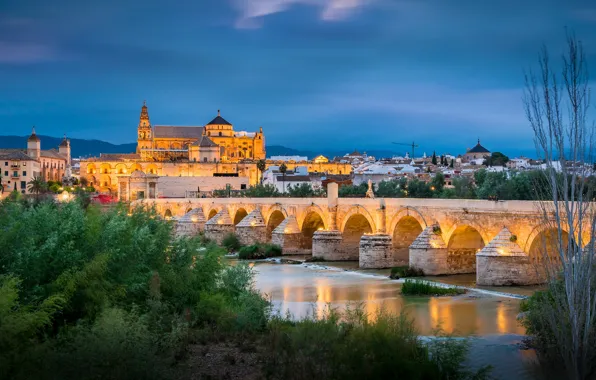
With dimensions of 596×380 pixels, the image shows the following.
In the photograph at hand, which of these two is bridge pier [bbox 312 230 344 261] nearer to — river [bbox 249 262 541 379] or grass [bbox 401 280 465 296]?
river [bbox 249 262 541 379]

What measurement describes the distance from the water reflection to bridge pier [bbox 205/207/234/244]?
13807 millimetres

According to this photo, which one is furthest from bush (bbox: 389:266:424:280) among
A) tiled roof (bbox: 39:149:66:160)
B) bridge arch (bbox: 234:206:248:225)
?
tiled roof (bbox: 39:149:66:160)

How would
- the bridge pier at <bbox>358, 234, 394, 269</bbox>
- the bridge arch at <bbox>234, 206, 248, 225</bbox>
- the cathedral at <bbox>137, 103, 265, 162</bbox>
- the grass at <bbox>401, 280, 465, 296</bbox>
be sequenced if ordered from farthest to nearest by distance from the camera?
the cathedral at <bbox>137, 103, 265, 162</bbox> < the bridge arch at <bbox>234, 206, 248, 225</bbox> < the bridge pier at <bbox>358, 234, 394, 269</bbox> < the grass at <bbox>401, 280, 465, 296</bbox>

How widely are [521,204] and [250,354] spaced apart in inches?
497

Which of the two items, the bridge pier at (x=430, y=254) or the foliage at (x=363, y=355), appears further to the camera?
the bridge pier at (x=430, y=254)

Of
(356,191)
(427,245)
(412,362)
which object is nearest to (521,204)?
(427,245)

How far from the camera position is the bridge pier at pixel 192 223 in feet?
154

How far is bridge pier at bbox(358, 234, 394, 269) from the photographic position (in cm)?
2938

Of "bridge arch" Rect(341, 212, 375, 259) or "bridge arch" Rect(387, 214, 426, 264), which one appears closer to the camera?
"bridge arch" Rect(387, 214, 426, 264)

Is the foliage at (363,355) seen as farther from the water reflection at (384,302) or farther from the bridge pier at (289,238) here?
the bridge pier at (289,238)

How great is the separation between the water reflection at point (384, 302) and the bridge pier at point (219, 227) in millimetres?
13807

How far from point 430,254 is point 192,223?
77.6 ft

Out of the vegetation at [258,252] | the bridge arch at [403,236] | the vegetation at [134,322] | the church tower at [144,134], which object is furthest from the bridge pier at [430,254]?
the church tower at [144,134]

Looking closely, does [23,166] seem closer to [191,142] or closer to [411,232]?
[191,142]
